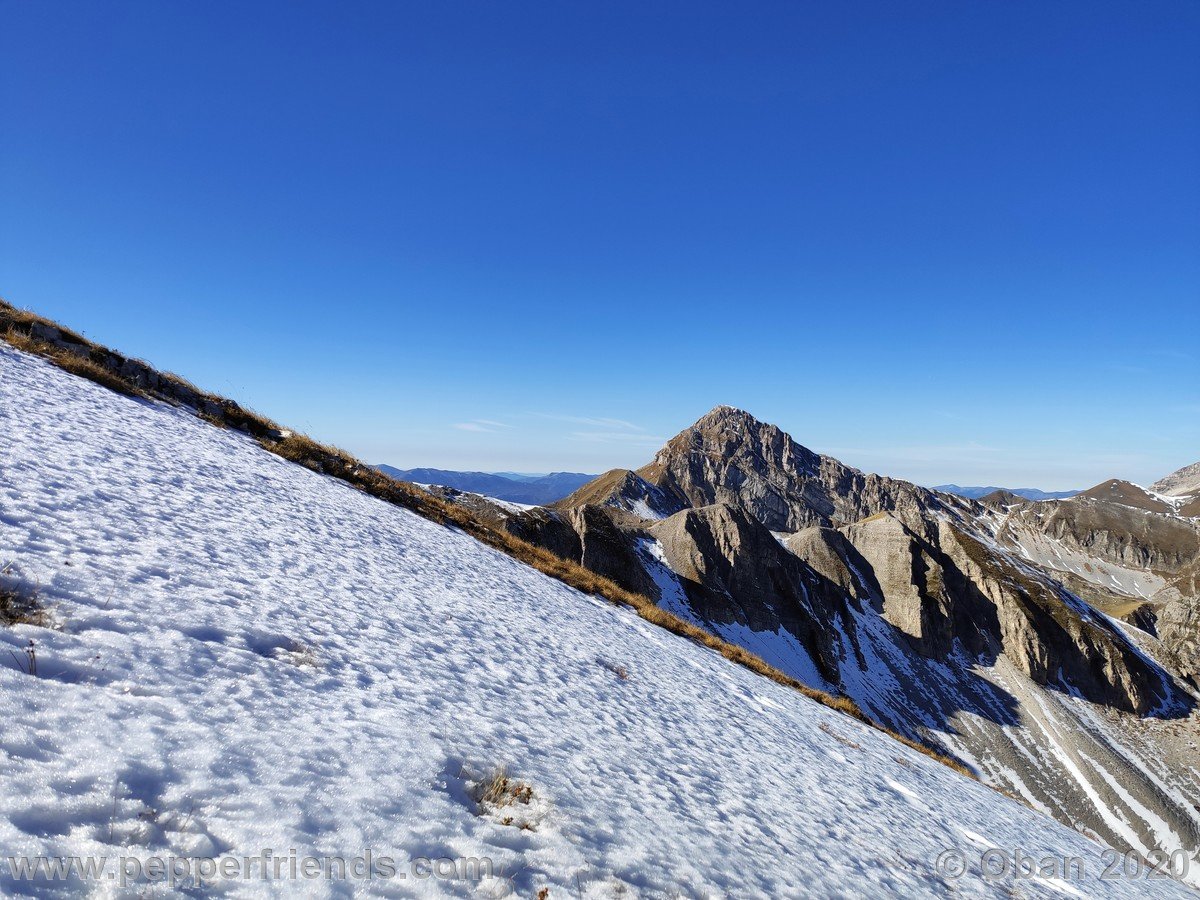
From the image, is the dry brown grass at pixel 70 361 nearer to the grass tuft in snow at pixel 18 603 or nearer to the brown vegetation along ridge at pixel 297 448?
the brown vegetation along ridge at pixel 297 448

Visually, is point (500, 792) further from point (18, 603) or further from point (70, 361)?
point (70, 361)

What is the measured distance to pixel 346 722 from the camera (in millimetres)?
5762

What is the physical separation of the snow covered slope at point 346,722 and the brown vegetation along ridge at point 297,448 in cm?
194

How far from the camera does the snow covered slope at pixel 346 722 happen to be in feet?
12.9

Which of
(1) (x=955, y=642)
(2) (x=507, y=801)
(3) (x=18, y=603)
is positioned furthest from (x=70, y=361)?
(1) (x=955, y=642)

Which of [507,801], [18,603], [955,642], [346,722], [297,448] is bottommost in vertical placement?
[955,642]

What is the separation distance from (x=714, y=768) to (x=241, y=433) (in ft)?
63.7

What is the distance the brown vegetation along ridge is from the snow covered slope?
194 centimetres

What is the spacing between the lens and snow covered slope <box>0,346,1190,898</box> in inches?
155

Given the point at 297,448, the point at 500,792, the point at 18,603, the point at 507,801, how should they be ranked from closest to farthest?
the point at 18,603 < the point at 507,801 < the point at 500,792 < the point at 297,448

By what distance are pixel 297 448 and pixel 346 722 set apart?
17.0 m

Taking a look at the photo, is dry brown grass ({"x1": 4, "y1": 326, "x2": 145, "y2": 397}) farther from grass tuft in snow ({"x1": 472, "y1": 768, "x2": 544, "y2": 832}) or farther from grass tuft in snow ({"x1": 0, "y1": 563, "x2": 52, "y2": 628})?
grass tuft in snow ({"x1": 472, "y1": 768, "x2": 544, "y2": 832})

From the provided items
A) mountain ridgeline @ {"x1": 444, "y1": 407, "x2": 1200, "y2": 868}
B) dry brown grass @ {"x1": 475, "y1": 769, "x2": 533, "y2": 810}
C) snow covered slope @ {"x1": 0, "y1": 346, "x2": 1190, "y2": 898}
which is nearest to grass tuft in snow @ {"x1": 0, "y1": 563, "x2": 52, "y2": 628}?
snow covered slope @ {"x1": 0, "y1": 346, "x2": 1190, "y2": 898}

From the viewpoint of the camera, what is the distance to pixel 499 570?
17359 mm
